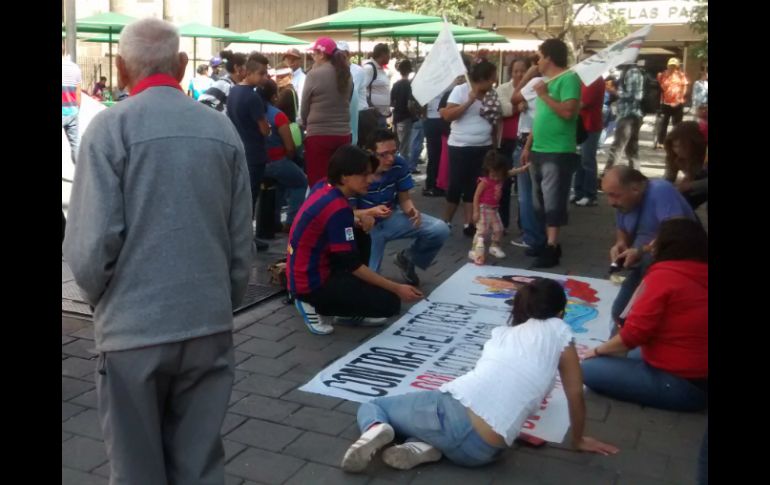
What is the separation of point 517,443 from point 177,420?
173 cm

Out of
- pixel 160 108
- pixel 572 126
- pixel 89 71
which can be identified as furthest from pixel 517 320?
pixel 89 71

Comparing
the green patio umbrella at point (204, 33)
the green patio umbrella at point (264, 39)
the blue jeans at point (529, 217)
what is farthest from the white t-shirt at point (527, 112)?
the green patio umbrella at point (264, 39)

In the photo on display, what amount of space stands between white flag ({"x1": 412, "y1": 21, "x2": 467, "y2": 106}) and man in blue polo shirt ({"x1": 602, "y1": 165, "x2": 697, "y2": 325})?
294cm

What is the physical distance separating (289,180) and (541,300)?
15.3ft

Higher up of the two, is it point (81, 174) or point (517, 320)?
point (81, 174)

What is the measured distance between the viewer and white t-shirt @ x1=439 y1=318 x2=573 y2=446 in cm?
342

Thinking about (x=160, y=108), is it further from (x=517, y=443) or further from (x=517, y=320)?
(x=517, y=443)

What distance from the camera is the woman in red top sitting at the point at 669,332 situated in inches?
156

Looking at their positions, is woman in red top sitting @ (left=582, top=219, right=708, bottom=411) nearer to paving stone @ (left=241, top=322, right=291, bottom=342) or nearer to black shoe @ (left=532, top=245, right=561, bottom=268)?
paving stone @ (left=241, top=322, right=291, bottom=342)

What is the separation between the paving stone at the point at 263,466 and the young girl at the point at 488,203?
3815 mm

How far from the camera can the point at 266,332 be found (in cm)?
536

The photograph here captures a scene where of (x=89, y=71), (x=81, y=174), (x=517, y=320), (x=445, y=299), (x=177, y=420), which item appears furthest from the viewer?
(x=89, y=71)

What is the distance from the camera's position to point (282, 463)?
11.8 ft

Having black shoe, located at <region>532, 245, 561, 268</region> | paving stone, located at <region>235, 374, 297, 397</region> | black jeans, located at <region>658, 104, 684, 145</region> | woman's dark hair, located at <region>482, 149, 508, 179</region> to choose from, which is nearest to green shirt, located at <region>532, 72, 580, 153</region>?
woman's dark hair, located at <region>482, 149, 508, 179</region>
